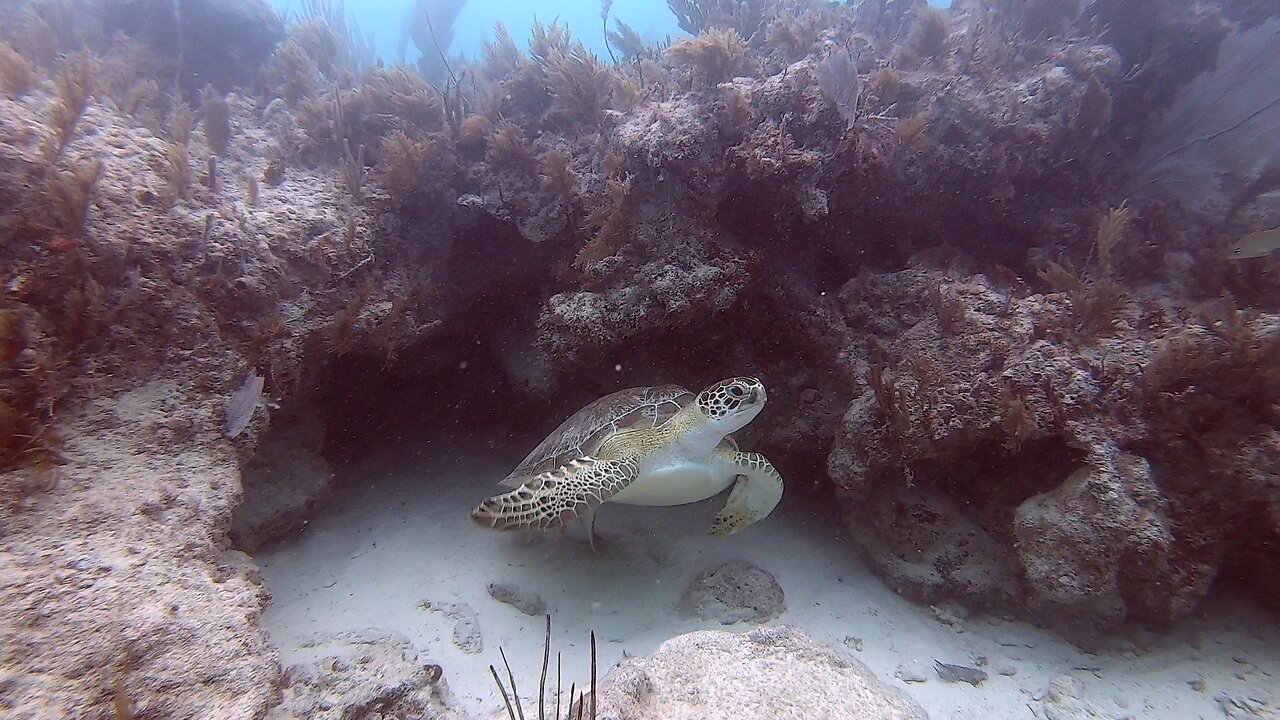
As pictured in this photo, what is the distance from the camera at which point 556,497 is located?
371cm

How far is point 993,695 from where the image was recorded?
349 centimetres

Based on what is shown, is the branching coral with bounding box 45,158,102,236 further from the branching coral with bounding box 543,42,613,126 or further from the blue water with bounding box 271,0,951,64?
the blue water with bounding box 271,0,951,64

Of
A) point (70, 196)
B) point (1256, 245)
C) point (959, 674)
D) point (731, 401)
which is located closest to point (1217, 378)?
point (1256, 245)

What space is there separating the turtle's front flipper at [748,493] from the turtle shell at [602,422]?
2.09ft

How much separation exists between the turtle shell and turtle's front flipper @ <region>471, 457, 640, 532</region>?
37 centimetres

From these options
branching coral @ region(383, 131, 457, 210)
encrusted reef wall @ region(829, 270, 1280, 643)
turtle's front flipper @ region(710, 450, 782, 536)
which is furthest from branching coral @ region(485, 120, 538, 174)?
encrusted reef wall @ region(829, 270, 1280, 643)

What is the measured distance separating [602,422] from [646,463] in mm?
573

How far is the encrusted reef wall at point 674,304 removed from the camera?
2.93 metres

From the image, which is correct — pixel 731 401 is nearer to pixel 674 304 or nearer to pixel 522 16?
pixel 674 304

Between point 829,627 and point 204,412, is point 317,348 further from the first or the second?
point 829,627

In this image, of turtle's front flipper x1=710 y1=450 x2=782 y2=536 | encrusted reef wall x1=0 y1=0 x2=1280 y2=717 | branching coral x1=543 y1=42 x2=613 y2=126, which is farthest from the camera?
branching coral x1=543 y1=42 x2=613 y2=126

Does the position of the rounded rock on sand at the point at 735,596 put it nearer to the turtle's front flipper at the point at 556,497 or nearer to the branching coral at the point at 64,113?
the turtle's front flipper at the point at 556,497

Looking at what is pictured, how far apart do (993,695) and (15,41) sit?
11651 millimetres

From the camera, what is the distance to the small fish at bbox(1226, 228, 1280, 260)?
432 cm
